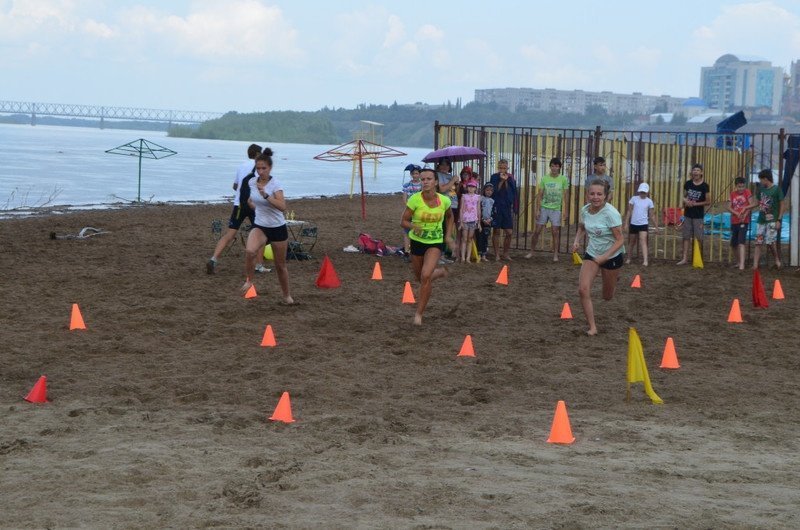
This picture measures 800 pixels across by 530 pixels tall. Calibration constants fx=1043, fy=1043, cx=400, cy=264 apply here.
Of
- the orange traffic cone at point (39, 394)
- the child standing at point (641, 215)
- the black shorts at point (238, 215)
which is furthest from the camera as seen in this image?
the child standing at point (641, 215)

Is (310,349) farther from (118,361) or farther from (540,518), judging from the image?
(540,518)

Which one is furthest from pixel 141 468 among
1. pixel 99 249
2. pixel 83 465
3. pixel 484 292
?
pixel 99 249

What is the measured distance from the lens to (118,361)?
8.66 meters

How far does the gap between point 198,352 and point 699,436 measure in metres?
4.38

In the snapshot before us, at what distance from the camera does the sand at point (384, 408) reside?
17.1 ft

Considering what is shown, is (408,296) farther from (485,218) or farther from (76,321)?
(485,218)

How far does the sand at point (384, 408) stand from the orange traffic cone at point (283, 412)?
100 mm

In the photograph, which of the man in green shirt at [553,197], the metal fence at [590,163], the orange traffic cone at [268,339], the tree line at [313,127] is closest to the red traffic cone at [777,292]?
the metal fence at [590,163]

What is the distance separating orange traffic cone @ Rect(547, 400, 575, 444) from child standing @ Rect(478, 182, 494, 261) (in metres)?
9.68

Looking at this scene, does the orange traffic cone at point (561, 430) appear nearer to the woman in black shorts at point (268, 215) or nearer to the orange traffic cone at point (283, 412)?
the orange traffic cone at point (283, 412)

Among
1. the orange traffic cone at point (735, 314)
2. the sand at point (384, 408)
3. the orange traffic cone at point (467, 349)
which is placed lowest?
the sand at point (384, 408)

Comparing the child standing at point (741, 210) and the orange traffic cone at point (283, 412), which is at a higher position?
the child standing at point (741, 210)

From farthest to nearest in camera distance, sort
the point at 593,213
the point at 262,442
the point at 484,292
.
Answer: the point at 484,292
the point at 593,213
the point at 262,442

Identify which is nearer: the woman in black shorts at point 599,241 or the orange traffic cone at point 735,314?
the woman in black shorts at point 599,241
